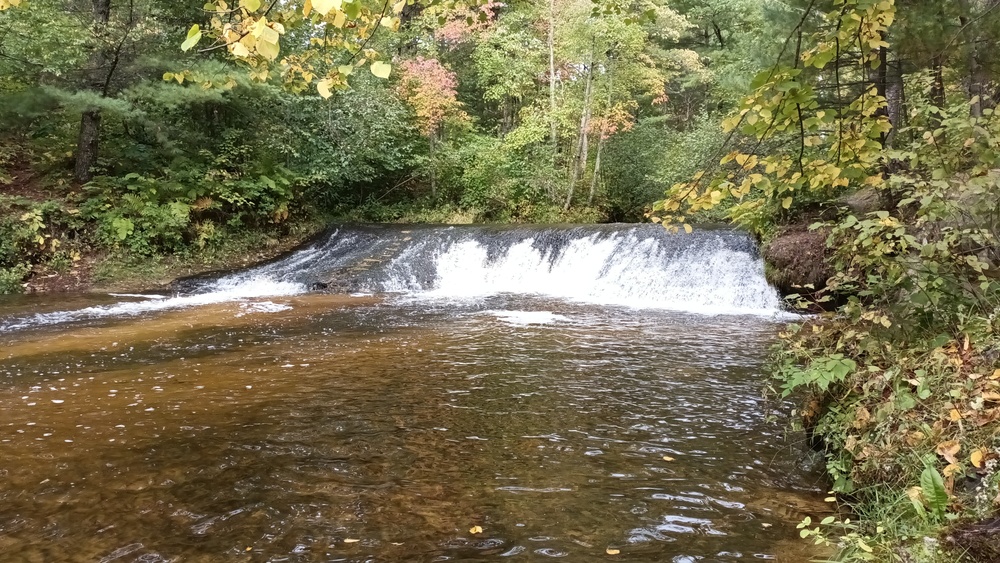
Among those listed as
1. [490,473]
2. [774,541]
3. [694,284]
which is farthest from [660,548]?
[694,284]

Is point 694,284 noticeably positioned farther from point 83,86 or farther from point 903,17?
point 83,86

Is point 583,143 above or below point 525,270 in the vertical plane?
above

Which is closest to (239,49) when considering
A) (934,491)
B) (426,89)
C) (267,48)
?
(267,48)

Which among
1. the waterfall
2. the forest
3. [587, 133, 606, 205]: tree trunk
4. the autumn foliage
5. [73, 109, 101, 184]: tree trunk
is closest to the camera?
the forest

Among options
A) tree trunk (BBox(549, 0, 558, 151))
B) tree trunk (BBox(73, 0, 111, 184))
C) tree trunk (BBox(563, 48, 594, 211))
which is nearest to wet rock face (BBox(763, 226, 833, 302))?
tree trunk (BBox(563, 48, 594, 211))

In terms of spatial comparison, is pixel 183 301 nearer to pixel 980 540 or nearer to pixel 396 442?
pixel 396 442

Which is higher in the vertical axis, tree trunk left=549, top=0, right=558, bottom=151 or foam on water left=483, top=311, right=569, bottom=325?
tree trunk left=549, top=0, right=558, bottom=151

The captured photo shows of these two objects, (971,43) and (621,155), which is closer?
(971,43)

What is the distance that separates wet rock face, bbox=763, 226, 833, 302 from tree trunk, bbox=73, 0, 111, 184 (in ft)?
44.1

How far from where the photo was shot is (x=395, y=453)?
4.05 meters

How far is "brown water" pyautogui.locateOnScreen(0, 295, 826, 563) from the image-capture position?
116 inches

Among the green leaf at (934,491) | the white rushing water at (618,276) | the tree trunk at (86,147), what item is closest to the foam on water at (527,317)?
the white rushing water at (618,276)

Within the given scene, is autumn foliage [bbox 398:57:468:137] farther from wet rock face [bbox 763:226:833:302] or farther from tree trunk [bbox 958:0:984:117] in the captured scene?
tree trunk [bbox 958:0:984:117]

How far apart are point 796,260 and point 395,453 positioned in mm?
8601
